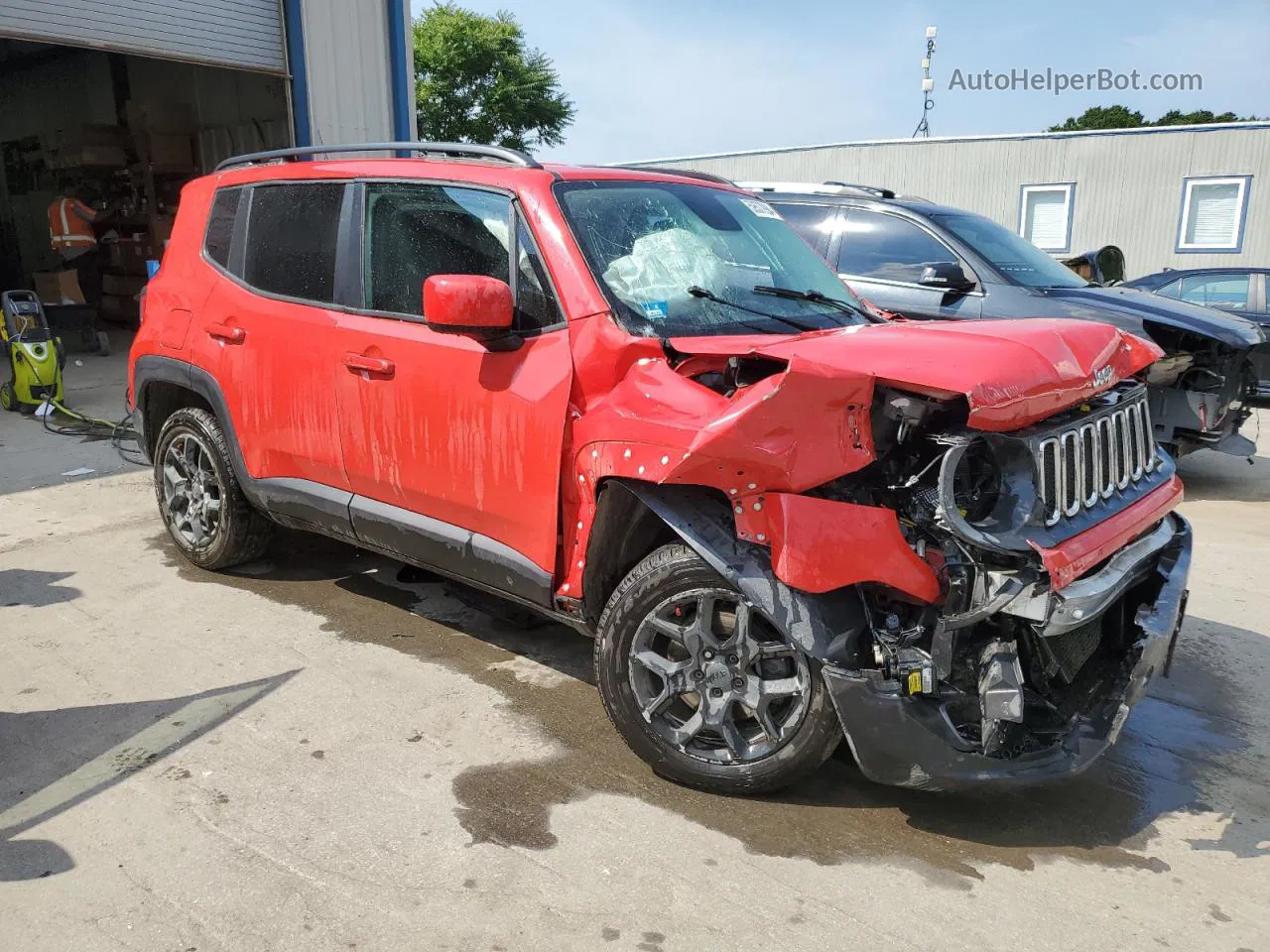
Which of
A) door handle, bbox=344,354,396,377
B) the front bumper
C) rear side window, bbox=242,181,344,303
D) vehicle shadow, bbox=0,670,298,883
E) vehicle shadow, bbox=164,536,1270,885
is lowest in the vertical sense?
vehicle shadow, bbox=164,536,1270,885

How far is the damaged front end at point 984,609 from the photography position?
2.63 meters

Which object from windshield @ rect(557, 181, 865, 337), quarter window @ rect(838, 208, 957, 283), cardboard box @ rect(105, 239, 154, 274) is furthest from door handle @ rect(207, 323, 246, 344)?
cardboard box @ rect(105, 239, 154, 274)

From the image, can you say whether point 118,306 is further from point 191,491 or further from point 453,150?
point 453,150

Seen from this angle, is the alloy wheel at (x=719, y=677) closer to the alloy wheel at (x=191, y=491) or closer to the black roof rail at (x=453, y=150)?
the black roof rail at (x=453, y=150)

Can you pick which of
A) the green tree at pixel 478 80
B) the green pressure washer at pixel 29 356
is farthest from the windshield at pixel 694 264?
the green tree at pixel 478 80

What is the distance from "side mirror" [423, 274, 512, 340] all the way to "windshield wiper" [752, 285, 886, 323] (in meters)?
1.00

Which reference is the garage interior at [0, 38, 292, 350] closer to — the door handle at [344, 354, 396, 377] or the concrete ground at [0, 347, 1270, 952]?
the door handle at [344, 354, 396, 377]

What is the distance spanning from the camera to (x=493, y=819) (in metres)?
2.94

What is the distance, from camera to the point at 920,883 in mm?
2695

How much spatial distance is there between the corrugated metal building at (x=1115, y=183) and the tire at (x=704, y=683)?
65.7 feet

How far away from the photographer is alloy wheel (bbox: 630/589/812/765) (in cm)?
290

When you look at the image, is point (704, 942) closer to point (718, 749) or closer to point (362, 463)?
point (718, 749)

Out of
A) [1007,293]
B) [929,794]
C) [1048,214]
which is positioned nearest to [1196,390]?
[1007,293]

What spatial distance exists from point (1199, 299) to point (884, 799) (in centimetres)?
1031
